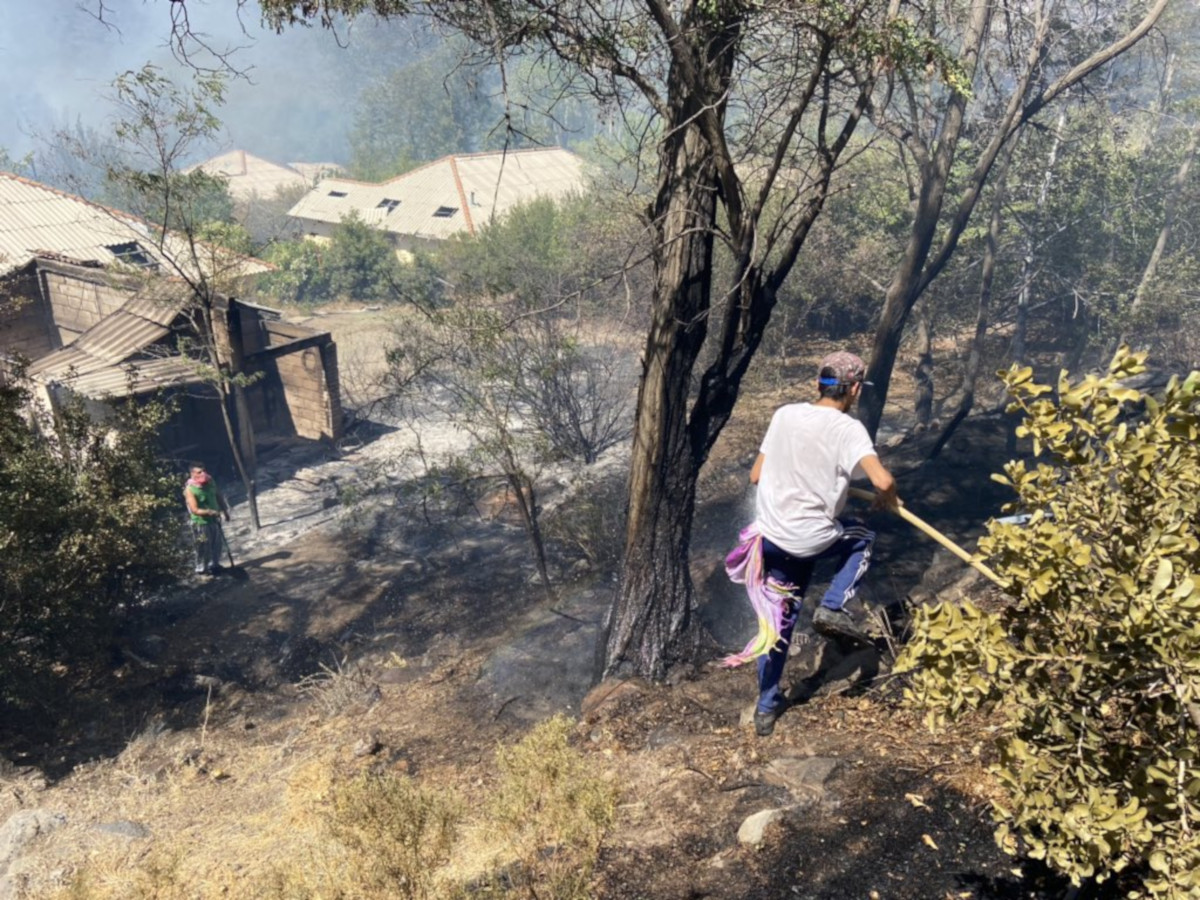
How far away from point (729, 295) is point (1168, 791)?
11.5 ft

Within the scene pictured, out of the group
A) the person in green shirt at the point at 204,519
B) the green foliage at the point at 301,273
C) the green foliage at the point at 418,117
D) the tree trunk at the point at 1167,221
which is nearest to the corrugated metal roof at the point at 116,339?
the person in green shirt at the point at 204,519

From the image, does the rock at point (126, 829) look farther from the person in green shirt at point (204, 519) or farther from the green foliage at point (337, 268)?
the green foliage at point (337, 268)

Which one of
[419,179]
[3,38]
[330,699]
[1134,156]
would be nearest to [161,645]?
[330,699]

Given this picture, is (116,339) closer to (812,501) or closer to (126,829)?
(126,829)

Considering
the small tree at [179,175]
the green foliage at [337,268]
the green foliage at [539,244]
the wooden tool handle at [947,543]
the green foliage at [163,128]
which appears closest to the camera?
the wooden tool handle at [947,543]

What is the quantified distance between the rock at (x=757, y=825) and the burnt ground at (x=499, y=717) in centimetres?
6

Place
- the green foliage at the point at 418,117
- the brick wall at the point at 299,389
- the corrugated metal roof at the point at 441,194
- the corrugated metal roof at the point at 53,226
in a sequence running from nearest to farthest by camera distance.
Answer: the brick wall at the point at 299,389
the corrugated metal roof at the point at 53,226
the corrugated metal roof at the point at 441,194
the green foliage at the point at 418,117

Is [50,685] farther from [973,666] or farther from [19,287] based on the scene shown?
[19,287]

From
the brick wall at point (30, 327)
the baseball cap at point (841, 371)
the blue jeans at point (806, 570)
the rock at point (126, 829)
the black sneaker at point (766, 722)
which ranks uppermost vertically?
the brick wall at point (30, 327)

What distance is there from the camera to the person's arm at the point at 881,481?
377cm

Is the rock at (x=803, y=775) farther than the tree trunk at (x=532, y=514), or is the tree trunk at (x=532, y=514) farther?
the tree trunk at (x=532, y=514)

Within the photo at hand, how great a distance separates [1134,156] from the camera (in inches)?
754

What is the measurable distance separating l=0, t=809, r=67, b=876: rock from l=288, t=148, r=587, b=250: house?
31.2 m

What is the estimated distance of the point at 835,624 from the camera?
4590mm
